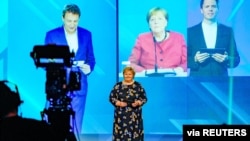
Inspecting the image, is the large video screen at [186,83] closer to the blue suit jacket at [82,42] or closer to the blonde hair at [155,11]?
the blonde hair at [155,11]

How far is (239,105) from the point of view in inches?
269

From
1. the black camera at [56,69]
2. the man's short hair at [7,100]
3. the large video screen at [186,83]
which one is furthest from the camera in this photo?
the large video screen at [186,83]

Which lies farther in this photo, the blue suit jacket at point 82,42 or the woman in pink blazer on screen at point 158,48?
the blue suit jacket at point 82,42

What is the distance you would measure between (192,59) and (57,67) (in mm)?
2799

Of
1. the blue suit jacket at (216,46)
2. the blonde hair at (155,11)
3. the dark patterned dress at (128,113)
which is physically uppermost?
the blonde hair at (155,11)

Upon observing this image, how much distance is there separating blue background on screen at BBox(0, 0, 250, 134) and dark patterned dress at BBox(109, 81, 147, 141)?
119 cm

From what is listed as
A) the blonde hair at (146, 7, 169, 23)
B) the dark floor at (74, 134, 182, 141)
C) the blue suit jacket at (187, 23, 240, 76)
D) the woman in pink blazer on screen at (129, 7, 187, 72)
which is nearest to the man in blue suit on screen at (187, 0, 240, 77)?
the blue suit jacket at (187, 23, 240, 76)

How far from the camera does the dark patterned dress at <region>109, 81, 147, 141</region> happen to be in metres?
5.62

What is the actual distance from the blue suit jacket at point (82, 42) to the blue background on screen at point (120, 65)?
68mm

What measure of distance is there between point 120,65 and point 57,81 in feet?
8.41

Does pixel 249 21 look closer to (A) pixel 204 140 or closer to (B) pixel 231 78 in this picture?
(B) pixel 231 78

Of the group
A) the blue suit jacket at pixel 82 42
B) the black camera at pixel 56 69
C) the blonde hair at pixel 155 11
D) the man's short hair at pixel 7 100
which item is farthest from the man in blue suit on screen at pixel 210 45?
the man's short hair at pixel 7 100

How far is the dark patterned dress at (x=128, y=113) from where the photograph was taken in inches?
221

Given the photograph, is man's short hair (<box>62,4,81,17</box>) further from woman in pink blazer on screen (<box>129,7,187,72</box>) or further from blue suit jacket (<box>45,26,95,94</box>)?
woman in pink blazer on screen (<box>129,7,187,72</box>)
